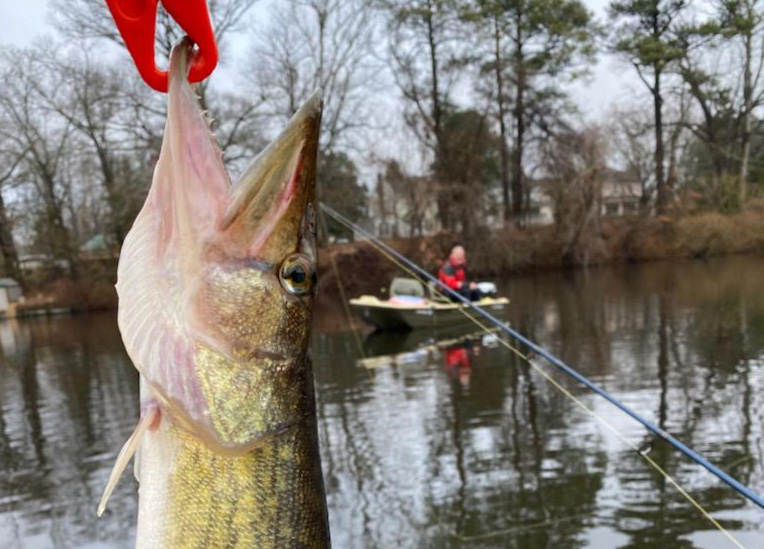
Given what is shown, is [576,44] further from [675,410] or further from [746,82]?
[675,410]

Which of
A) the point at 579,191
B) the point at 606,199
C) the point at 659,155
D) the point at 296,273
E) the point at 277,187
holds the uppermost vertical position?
the point at 659,155

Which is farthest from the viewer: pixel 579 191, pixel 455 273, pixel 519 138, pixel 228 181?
pixel 519 138

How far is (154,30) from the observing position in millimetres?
1485

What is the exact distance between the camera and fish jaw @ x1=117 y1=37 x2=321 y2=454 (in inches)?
59.9

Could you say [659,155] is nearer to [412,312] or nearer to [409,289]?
[409,289]

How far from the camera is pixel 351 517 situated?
6266 millimetres

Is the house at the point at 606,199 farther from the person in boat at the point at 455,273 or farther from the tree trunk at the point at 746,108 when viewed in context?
the person in boat at the point at 455,273

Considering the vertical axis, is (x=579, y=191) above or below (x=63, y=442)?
above

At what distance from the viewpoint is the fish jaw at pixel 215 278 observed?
1.52 metres

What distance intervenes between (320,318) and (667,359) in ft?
42.5

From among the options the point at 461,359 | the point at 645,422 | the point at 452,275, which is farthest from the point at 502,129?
the point at 645,422

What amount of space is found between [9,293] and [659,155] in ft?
124

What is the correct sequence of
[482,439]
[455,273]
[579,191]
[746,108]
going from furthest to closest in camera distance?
[746,108], [579,191], [455,273], [482,439]

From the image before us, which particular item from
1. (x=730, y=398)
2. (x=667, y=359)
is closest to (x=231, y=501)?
(x=730, y=398)
